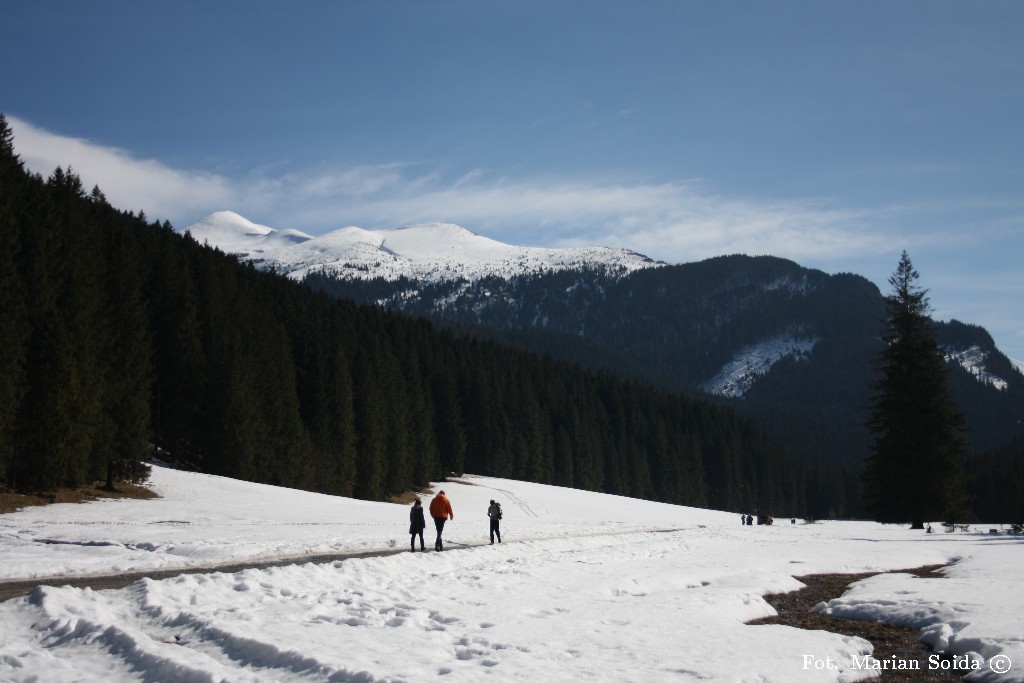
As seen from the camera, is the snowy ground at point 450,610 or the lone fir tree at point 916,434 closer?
the snowy ground at point 450,610

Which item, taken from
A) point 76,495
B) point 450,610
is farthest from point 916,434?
point 76,495

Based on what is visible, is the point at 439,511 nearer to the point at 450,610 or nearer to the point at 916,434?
the point at 450,610

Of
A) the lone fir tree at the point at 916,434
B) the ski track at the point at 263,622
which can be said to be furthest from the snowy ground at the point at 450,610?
the lone fir tree at the point at 916,434

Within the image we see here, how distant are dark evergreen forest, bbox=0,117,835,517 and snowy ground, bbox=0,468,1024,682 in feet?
24.4

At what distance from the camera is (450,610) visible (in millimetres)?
11969

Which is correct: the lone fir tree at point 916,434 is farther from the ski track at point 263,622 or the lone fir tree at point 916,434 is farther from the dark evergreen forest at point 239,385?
the dark evergreen forest at point 239,385

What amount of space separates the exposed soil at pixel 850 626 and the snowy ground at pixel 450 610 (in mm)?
362

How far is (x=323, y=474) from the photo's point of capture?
54469 millimetres

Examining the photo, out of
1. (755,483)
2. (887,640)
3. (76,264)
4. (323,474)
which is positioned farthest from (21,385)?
(755,483)

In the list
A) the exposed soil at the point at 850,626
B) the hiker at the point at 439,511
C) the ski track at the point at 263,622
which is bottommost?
the exposed soil at the point at 850,626

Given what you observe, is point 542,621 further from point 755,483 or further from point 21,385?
point 755,483

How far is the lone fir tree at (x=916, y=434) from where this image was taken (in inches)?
1570

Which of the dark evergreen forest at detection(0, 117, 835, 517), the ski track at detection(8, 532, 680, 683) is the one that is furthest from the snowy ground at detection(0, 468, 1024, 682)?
the dark evergreen forest at detection(0, 117, 835, 517)

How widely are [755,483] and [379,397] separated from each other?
8328 cm
